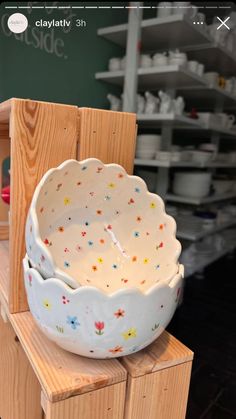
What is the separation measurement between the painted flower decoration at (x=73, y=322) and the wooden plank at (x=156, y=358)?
0.12 meters

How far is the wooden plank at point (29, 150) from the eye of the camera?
1.92 ft

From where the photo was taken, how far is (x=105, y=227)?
26.3 inches

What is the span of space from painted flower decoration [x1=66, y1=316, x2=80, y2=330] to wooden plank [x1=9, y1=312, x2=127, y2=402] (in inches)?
3.3

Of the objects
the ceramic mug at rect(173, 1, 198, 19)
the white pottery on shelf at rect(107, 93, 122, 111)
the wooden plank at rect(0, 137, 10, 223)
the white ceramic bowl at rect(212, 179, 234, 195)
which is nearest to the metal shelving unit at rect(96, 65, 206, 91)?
the white pottery on shelf at rect(107, 93, 122, 111)

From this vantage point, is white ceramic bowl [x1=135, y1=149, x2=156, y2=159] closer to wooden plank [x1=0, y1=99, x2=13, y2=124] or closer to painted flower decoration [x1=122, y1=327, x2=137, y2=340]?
wooden plank [x1=0, y1=99, x2=13, y2=124]

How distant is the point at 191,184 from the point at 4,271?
1616 mm

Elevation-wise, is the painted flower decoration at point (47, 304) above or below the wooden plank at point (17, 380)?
above

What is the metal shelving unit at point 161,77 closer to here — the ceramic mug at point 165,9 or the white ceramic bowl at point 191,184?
the ceramic mug at point 165,9

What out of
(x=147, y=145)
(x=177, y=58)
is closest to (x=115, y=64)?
(x=177, y=58)

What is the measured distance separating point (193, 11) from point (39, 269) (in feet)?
5.95

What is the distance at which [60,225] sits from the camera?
62 centimetres

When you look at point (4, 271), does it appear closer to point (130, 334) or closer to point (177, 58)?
point (130, 334)

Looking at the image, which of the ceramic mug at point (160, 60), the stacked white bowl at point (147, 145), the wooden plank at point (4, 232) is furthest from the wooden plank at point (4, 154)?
the ceramic mug at point (160, 60)

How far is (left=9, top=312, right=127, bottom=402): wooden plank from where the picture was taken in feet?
1.50
